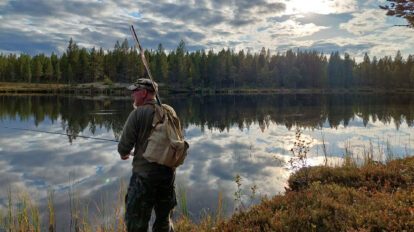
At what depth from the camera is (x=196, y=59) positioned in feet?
464

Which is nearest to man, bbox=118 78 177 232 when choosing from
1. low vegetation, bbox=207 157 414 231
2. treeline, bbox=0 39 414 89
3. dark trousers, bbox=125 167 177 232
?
dark trousers, bbox=125 167 177 232

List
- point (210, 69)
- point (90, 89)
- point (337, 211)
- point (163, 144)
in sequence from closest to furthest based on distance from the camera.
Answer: point (163, 144)
point (337, 211)
point (90, 89)
point (210, 69)

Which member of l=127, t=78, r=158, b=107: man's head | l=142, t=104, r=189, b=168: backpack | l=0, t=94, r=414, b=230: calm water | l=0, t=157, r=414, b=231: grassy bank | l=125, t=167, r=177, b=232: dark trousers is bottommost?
l=0, t=94, r=414, b=230: calm water

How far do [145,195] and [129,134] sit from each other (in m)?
1.04

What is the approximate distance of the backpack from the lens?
231 inches

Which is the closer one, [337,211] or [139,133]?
[139,133]

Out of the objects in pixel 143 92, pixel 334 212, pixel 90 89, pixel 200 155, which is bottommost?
pixel 200 155

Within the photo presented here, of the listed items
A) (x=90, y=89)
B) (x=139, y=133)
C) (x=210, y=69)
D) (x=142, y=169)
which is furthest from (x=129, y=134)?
(x=210, y=69)

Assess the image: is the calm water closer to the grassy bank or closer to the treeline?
the grassy bank

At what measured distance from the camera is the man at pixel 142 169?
19.8 ft

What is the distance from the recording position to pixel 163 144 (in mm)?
5887

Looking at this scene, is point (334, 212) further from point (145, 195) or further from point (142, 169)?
point (142, 169)

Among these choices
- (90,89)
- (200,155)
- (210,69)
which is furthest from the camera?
(210,69)

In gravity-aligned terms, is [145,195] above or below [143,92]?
below
